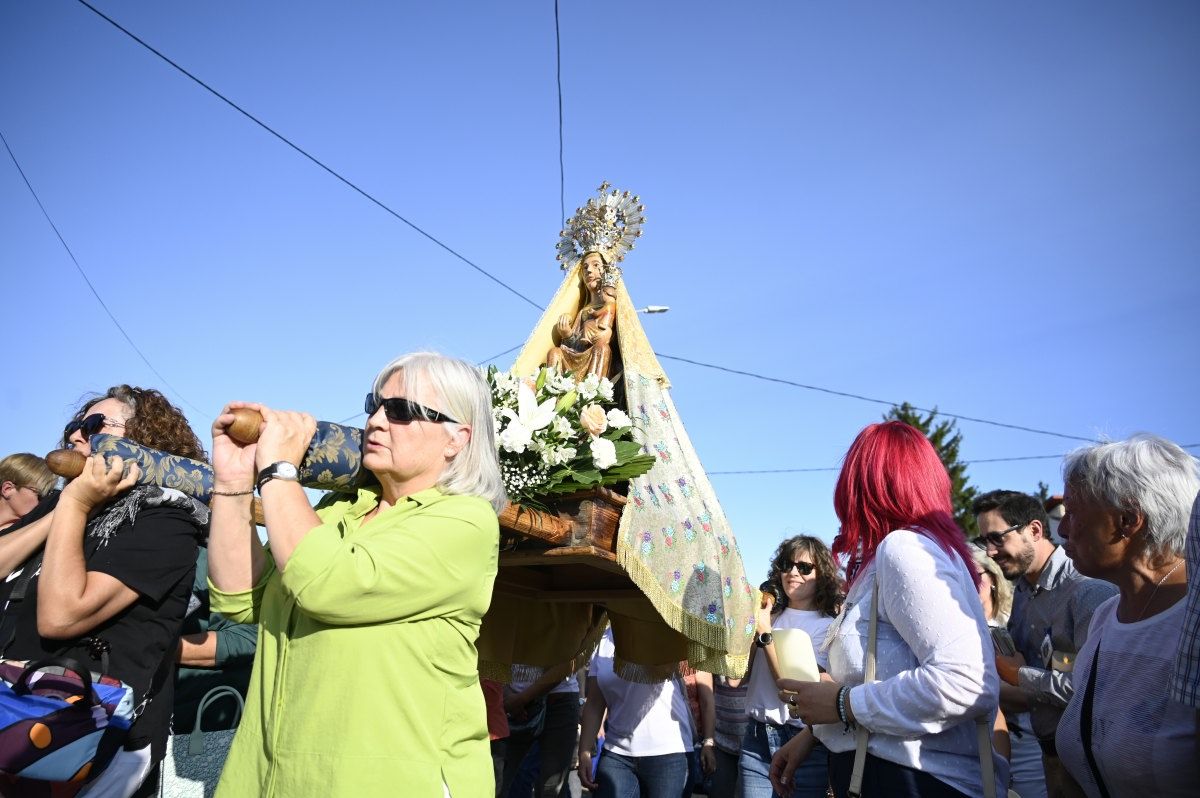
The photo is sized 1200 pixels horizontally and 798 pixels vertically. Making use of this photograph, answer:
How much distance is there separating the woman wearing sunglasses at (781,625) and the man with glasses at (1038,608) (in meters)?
0.93

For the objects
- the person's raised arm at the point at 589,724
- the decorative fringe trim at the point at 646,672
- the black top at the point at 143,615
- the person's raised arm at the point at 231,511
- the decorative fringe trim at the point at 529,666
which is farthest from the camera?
the person's raised arm at the point at 589,724

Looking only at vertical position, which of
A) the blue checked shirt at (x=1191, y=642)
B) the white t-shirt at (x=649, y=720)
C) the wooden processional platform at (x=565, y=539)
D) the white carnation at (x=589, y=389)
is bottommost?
the white t-shirt at (x=649, y=720)

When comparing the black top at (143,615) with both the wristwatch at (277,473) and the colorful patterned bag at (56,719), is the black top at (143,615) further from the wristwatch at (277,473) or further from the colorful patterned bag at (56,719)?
the wristwatch at (277,473)

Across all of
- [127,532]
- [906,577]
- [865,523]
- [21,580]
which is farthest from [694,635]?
[21,580]

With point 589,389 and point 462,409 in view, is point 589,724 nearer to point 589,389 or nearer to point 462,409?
point 589,389

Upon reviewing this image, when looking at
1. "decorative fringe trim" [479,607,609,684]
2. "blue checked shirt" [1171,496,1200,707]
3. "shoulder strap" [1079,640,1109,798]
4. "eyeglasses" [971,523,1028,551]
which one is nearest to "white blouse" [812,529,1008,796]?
"shoulder strap" [1079,640,1109,798]

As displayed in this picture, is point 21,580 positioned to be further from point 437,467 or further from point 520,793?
point 520,793

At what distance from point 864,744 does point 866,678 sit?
172 mm

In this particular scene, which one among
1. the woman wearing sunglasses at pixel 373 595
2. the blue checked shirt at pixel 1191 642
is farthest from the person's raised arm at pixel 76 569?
the blue checked shirt at pixel 1191 642

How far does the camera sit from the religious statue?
472 centimetres

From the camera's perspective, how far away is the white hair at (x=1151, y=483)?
2.43 meters

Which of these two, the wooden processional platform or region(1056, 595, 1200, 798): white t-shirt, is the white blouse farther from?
the wooden processional platform

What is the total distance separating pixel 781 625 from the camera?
5281 mm

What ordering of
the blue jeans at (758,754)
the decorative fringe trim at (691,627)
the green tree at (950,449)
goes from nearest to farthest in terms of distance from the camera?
the decorative fringe trim at (691,627) < the blue jeans at (758,754) < the green tree at (950,449)
